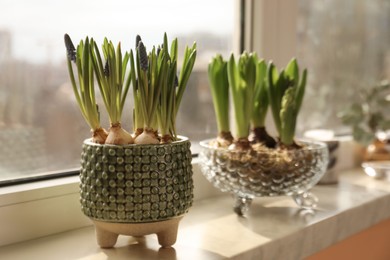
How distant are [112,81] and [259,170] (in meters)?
0.31

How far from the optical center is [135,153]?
0.77m

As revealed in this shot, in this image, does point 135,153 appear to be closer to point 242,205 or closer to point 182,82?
point 182,82

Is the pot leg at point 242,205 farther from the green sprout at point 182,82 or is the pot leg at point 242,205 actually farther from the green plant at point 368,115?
the green plant at point 368,115

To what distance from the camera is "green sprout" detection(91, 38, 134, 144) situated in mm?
792

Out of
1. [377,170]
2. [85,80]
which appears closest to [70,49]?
[85,80]

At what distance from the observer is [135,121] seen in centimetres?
84

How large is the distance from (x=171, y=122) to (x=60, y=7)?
0.27m

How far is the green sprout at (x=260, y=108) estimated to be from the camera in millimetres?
1057

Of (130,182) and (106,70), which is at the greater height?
(106,70)

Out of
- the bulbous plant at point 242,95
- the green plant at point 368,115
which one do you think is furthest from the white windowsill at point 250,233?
the green plant at point 368,115

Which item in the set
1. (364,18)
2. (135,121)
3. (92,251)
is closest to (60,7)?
(135,121)

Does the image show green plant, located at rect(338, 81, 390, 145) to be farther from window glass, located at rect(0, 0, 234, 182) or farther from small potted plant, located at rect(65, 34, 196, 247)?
small potted plant, located at rect(65, 34, 196, 247)

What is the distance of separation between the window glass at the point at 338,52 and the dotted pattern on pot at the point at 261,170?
1.64 ft

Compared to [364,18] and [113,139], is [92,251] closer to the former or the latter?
[113,139]
